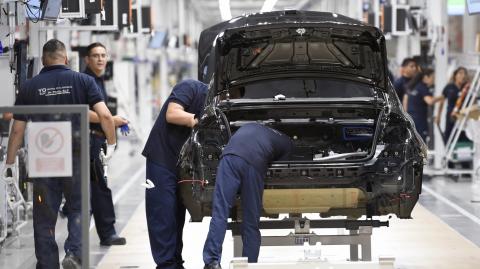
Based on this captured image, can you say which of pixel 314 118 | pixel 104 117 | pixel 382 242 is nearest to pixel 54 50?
pixel 104 117

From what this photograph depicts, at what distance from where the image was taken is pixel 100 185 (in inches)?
416

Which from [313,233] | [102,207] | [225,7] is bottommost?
[102,207]

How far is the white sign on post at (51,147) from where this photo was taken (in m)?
6.45

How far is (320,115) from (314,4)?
37.6 meters

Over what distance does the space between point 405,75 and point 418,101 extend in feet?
1.40

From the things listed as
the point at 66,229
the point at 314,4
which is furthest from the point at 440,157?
the point at 314,4

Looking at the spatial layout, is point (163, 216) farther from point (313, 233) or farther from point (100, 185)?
point (100, 185)

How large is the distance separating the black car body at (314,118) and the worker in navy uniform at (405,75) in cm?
786

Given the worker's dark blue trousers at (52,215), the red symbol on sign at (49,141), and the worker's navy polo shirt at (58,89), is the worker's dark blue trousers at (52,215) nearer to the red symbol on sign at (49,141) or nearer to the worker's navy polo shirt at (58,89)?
the red symbol on sign at (49,141)

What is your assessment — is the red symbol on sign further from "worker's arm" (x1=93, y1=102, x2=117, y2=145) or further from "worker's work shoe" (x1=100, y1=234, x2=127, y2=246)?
"worker's work shoe" (x1=100, y1=234, x2=127, y2=246)

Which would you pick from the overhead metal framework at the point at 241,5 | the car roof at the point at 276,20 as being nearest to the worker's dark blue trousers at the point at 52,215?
the car roof at the point at 276,20

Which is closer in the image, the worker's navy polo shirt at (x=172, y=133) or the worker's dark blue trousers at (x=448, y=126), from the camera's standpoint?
the worker's navy polo shirt at (x=172, y=133)

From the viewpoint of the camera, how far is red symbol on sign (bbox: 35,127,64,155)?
6.46m

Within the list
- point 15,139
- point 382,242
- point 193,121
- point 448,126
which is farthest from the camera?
point 448,126
